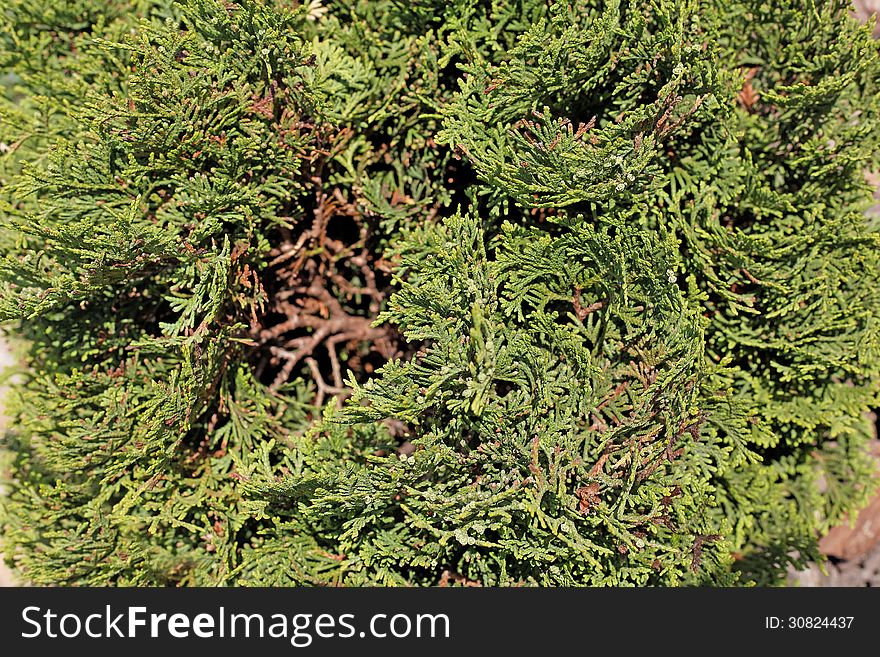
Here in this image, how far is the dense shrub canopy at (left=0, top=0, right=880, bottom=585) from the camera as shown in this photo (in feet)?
10.1

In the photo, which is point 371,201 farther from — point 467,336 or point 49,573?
point 49,573

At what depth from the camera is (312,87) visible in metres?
3.35

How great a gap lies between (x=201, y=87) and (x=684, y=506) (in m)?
3.04

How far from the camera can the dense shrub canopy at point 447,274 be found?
3088 mm

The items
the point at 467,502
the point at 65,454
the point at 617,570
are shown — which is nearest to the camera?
the point at 467,502

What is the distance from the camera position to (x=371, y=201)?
144 inches

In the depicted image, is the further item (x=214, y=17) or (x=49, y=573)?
(x=49, y=573)

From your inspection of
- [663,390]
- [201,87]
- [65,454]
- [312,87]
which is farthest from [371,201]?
[65,454]

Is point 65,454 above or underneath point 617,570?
above

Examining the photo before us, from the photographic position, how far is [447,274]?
10.4 feet

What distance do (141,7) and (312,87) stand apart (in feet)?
4.13

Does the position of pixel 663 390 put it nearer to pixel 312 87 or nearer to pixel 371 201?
pixel 371 201

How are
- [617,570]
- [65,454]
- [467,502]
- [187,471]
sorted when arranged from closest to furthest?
1. [467,502]
2. [617,570]
3. [65,454]
4. [187,471]

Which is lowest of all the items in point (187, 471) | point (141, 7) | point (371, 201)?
point (187, 471)
